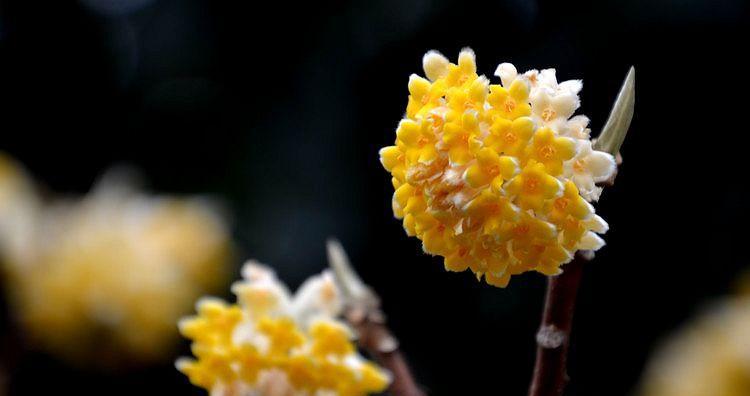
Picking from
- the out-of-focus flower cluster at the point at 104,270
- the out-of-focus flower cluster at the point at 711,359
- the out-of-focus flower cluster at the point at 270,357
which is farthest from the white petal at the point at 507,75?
the out-of-focus flower cluster at the point at 104,270

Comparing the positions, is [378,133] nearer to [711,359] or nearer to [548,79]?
[711,359]

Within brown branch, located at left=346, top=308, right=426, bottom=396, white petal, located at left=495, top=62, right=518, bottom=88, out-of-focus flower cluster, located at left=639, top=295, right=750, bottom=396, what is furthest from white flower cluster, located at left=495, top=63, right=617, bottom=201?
out-of-focus flower cluster, located at left=639, top=295, right=750, bottom=396

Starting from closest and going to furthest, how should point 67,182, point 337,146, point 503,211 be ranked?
point 503,211
point 337,146
point 67,182

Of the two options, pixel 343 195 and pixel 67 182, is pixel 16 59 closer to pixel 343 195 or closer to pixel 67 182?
pixel 67 182

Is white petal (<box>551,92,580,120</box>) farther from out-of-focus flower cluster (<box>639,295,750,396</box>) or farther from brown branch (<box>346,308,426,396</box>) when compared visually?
out-of-focus flower cluster (<box>639,295,750,396</box>)

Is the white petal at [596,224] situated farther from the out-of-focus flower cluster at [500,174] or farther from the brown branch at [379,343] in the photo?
the brown branch at [379,343]

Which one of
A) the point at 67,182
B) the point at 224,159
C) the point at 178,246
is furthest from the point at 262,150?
the point at 67,182

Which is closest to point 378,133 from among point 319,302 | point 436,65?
point 319,302
